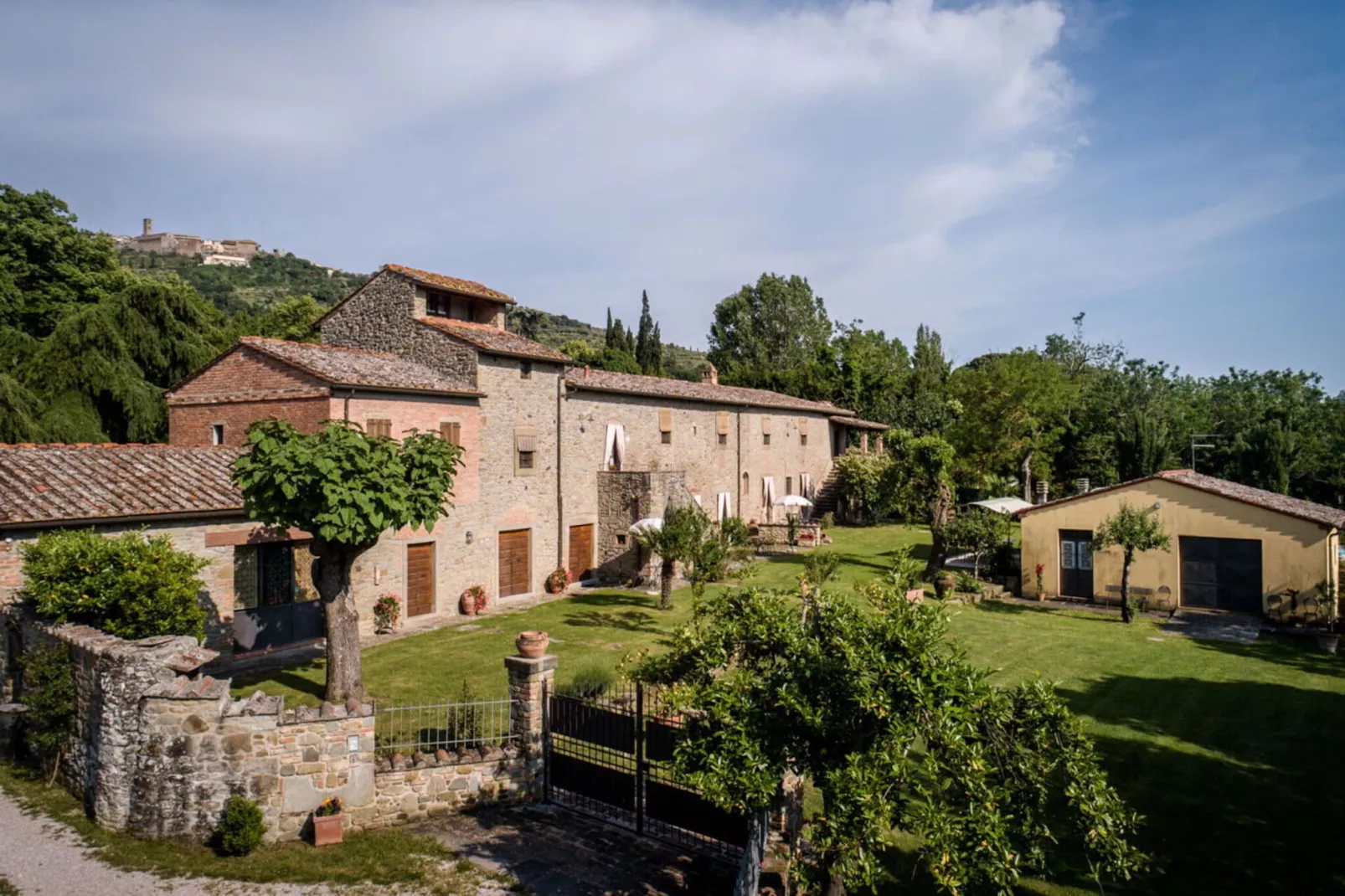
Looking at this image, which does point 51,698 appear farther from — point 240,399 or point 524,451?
point 524,451

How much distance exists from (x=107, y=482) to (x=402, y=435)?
648cm

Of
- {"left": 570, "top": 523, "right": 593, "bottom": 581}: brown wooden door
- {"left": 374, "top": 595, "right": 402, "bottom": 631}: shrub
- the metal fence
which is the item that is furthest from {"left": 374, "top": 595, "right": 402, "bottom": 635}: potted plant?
{"left": 570, "top": 523, "right": 593, "bottom": 581}: brown wooden door

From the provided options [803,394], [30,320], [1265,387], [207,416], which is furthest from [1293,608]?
[1265,387]

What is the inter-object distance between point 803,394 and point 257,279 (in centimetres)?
8937

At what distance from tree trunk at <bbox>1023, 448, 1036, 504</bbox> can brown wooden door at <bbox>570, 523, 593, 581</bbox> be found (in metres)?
28.9

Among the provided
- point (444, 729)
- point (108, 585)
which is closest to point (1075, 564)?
point (444, 729)

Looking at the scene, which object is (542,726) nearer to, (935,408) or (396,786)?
(396,786)

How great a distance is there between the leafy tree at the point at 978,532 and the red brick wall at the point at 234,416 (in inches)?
748

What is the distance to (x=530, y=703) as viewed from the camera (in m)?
10.9

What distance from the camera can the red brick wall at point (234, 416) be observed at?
18.7m

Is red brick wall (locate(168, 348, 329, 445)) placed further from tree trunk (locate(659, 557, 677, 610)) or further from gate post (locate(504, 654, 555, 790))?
gate post (locate(504, 654, 555, 790))

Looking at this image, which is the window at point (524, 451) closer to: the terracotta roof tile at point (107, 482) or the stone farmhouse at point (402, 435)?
the stone farmhouse at point (402, 435)

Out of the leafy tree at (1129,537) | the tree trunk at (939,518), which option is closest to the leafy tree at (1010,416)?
the tree trunk at (939,518)

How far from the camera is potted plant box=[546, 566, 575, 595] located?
24.5 metres
